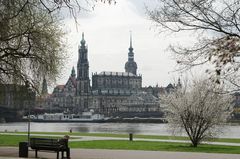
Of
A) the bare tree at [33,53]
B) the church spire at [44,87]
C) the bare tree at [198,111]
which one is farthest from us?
the bare tree at [198,111]

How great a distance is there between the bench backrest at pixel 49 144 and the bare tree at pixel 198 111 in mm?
14217

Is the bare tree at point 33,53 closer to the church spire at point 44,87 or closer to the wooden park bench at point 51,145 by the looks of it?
the church spire at point 44,87

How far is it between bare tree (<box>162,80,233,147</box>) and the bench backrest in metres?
14.2

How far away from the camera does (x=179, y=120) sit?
35812mm

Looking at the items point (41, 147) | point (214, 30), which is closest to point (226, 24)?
point (214, 30)

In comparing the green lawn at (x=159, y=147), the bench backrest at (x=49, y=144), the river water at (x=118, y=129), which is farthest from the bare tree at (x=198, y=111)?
the bench backrest at (x=49, y=144)

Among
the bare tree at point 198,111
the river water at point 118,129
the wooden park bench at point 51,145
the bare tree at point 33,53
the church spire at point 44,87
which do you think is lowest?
the river water at point 118,129

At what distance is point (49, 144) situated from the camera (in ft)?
68.9

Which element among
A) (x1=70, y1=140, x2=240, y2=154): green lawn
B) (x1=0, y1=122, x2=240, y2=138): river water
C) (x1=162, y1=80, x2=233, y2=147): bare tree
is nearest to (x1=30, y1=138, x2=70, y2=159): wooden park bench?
(x1=70, y1=140, x2=240, y2=154): green lawn

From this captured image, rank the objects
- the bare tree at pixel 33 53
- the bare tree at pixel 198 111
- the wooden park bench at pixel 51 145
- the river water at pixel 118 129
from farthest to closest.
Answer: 1. the river water at pixel 118 129
2. the bare tree at pixel 198 111
3. the bare tree at pixel 33 53
4. the wooden park bench at pixel 51 145

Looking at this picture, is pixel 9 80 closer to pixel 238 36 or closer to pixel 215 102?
pixel 215 102

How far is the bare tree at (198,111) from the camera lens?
3391cm

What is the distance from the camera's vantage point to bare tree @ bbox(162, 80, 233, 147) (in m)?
33.9

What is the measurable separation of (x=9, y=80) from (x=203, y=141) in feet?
52.6
